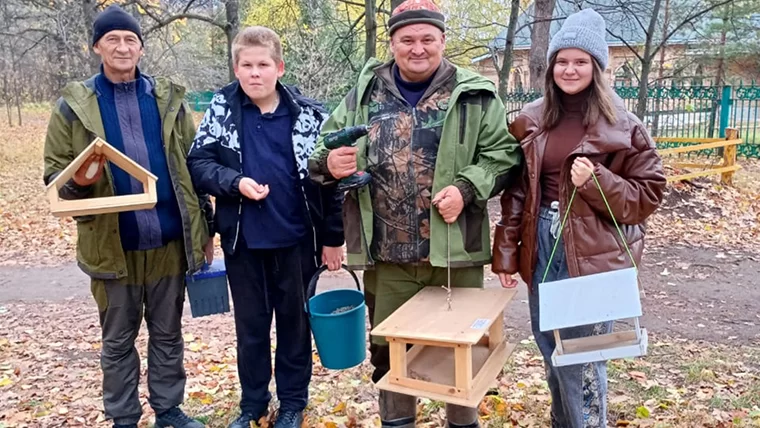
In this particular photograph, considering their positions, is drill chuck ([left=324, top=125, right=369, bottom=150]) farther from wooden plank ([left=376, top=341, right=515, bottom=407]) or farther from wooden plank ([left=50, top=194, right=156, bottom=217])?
wooden plank ([left=376, top=341, right=515, bottom=407])

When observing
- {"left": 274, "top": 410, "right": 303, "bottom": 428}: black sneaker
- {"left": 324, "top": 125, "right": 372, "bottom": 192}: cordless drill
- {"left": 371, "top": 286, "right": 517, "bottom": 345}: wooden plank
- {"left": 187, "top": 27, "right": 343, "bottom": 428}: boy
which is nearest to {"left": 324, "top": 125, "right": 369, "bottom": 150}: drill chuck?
{"left": 324, "top": 125, "right": 372, "bottom": 192}: cordless drill

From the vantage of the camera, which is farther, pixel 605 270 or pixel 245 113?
pixel 245 113

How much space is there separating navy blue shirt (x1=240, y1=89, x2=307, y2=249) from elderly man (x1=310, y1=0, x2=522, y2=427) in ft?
0.90

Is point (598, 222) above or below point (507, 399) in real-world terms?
above

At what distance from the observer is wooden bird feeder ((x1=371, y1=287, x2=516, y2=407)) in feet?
8.25

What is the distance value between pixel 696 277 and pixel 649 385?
324 centimetres

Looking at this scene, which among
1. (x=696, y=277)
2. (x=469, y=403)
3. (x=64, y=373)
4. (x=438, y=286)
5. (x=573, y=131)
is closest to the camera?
(x=469, y=403)

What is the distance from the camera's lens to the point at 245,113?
10.5 feet

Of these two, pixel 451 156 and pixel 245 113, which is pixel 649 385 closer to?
pixel 451 156

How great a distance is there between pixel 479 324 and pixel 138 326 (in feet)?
6.31

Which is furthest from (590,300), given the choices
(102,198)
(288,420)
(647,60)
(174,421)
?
(647,60)

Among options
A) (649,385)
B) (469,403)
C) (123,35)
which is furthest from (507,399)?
(123,35)

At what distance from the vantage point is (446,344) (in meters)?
2.47

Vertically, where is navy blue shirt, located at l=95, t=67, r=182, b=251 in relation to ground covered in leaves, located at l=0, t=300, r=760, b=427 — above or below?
above
